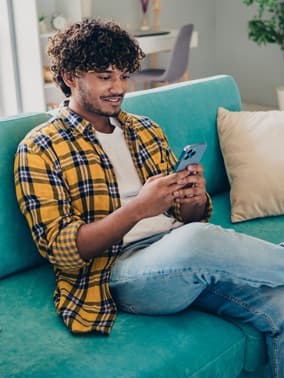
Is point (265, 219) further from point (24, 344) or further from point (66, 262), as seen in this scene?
point (24, 344)

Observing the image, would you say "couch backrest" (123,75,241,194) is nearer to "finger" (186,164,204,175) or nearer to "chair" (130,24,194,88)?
"finger" (186,164,204,175)

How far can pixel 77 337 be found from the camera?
4.46 ft

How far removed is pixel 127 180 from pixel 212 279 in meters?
0.38

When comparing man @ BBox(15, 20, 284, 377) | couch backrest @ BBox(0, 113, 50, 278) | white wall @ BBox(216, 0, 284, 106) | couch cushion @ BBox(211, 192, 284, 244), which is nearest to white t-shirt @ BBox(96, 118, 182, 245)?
man @ BBox(15, 20, 284, 377)

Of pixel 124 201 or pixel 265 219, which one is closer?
pixel 124 201

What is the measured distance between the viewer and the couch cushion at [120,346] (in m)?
1.26

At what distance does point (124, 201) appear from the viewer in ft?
5.25

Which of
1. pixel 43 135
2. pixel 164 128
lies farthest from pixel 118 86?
pixel 164 128

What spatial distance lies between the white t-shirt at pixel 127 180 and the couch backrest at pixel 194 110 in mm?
286

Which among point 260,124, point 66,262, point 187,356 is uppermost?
point 260,124

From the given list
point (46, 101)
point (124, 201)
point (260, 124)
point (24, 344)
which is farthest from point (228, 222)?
point (46, 101)

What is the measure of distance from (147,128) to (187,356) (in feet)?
2.27

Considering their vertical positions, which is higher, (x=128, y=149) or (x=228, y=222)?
(x=128, y=149)

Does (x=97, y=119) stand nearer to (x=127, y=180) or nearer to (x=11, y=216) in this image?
(x=127, y=180)
